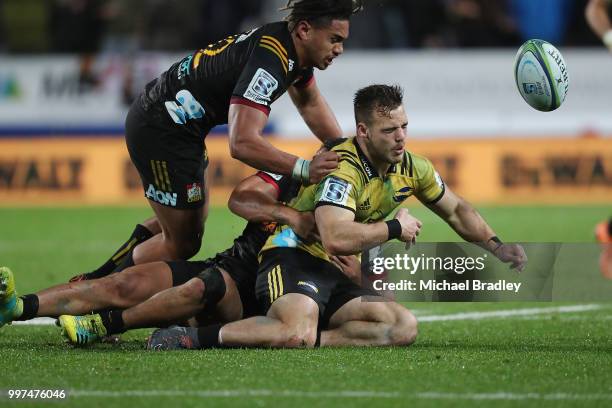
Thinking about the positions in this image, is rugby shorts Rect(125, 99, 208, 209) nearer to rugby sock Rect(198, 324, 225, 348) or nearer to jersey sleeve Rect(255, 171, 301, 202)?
jersey sleeve Rect(255, 171, 301, 202)

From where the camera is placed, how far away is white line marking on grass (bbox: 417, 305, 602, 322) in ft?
28.7

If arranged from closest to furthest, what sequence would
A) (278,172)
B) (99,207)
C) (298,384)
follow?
(298,384), (278,172), (99,207)

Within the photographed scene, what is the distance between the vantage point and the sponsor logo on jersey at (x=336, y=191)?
690 centimetres

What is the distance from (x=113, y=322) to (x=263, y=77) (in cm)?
172

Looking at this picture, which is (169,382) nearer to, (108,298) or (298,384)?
(298,384)

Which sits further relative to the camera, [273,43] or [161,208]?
[161,208]

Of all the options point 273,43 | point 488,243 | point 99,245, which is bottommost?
point 99,245

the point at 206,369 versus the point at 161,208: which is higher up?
the point at 161,208

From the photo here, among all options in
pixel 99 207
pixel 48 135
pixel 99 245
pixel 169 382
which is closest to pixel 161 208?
pixel 169 382

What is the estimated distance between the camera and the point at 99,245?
12.8 meters

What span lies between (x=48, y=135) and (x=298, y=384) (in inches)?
512

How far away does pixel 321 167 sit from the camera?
22.9 ft

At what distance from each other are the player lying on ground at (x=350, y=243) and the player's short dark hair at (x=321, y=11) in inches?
22.5

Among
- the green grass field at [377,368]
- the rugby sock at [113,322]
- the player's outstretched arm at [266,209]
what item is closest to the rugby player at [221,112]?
the player's outstretched arm at [266,209]
